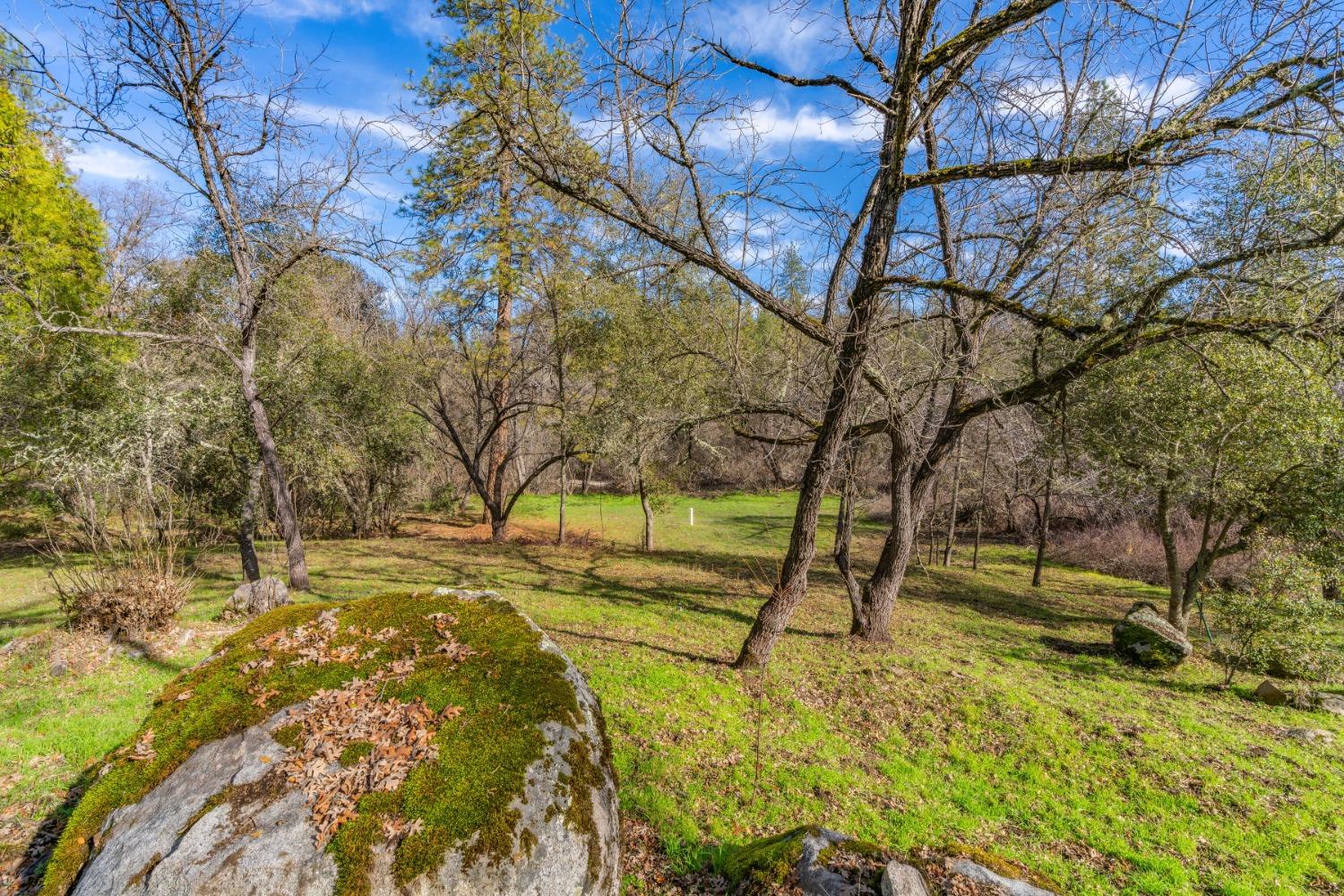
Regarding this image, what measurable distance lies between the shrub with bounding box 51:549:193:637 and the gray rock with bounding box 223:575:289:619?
3.41ft

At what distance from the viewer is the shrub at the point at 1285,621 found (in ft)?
26.0

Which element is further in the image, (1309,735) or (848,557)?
(848,557)

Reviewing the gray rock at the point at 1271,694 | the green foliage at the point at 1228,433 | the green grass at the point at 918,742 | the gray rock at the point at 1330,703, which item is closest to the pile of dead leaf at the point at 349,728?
the green grass at the point at 918,742

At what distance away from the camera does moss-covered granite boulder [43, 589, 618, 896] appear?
90.6 inches

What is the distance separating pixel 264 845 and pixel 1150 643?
12331 millimetres

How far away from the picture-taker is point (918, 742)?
587 centimetres

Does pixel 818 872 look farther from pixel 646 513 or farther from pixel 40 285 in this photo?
pixel 40 285

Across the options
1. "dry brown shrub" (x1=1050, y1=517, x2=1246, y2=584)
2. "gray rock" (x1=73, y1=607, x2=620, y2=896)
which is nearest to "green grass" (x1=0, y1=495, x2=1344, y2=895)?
"gray rock" (x1=73, y1=607, x2=620, y2=896)

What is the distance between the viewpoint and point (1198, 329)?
4.48 m

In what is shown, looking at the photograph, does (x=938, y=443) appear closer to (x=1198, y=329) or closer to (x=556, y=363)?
(x=1198, y=329)

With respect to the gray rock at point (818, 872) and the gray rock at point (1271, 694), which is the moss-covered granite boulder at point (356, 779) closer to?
the gray rock at point (818, 872)

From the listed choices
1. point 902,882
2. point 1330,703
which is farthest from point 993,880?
point 1330,703

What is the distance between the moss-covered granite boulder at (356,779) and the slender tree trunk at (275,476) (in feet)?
20.4

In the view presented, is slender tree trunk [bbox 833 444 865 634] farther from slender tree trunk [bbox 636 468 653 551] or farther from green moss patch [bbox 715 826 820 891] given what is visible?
slender tree trunk [bbox 636 468 653 551]
